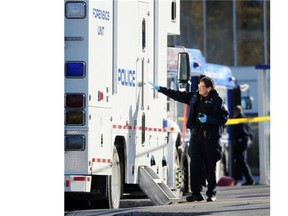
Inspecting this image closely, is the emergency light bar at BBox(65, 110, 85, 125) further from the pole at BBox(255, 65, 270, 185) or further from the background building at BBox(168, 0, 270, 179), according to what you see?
the background building at BBox(168, 0, 270, 179)

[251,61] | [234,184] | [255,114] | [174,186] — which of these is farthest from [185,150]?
[251,61]

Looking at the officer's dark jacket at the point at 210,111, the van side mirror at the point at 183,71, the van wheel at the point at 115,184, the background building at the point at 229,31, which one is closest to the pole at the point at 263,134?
the van side mirror at the point at 183,71

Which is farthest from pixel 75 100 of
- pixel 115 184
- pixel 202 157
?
pixel 202 157

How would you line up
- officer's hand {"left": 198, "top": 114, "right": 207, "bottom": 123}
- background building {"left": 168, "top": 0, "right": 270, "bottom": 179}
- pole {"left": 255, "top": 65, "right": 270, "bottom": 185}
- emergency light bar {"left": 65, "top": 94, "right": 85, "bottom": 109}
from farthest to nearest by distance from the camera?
background building {"left": 168, "top": 0, "right": 270, "bottom": 179}
pole {"left": 255, "top": 65, "right": 270, "bottom": 185}
officer's hand {"left": 198, "top": 114, "right": 207, "bottom": 123}
emergency light bar {"left": 65, "top": 94, "right": 85, "bottom": 109}

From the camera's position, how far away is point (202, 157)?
620 inches

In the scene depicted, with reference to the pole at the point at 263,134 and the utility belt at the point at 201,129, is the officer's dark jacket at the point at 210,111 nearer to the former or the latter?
the utility belt at the point at 201,129

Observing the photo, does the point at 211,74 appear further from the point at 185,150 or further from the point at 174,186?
the point at 174,186

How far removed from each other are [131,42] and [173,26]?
2031mm

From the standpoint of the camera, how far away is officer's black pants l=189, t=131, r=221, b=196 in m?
15.6

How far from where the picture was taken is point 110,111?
1386cm

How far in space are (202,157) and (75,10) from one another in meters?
3.12

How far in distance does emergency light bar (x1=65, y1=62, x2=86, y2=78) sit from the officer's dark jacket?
217cm

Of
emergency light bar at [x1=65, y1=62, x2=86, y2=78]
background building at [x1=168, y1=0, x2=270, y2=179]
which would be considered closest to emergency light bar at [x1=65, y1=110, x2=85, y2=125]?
emergency light bar at [x1=65, y1=62, x2=86, y2=78]
